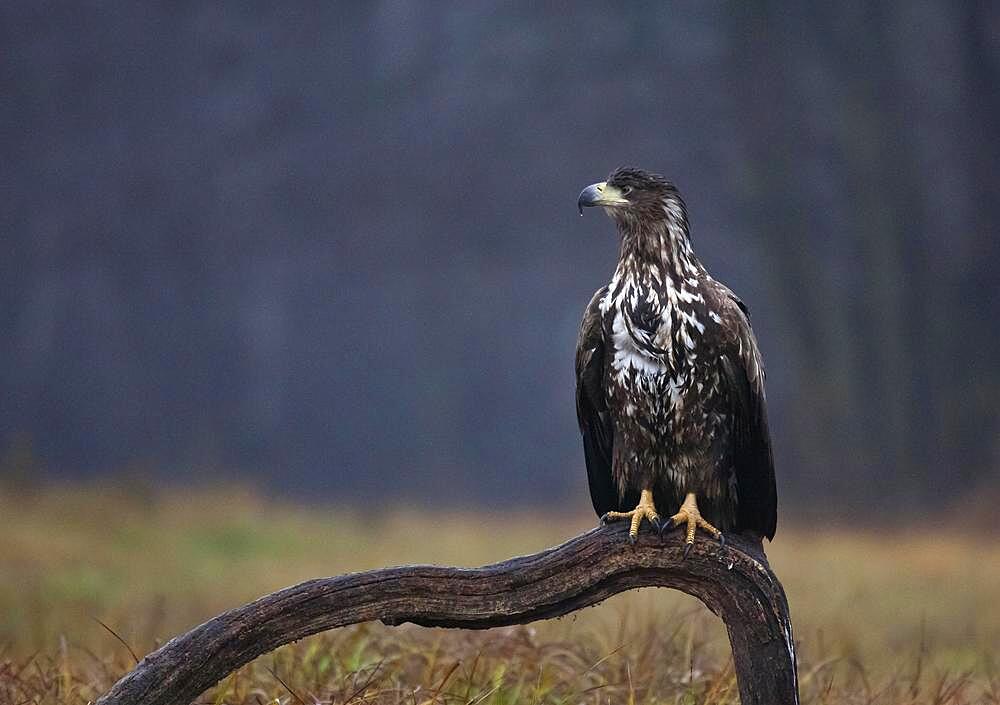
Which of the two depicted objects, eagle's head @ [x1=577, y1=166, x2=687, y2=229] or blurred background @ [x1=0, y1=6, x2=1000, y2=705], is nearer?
eagle's head @ [x1=577, y1=166, x2=687, y2=229]

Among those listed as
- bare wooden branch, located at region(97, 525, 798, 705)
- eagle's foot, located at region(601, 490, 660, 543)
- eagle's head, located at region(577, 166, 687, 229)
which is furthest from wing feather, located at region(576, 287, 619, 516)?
bare wooden branch, located at region(97, 525, 798, 705)

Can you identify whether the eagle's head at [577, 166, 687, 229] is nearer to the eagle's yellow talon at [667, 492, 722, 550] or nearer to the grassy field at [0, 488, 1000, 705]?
the eagle's yellow talon at [667, 492, 722, 550]

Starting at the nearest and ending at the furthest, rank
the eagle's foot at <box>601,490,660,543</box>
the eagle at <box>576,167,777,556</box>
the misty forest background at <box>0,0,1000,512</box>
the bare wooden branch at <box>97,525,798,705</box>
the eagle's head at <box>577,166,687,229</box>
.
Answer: the bare wooden branch at <box>97,525,798,705</box> < the eagle's foot at <box>601,490,660,543</box> < the eagle at <box>576,167,777,556</box> < the eagle's head at <box>577,166,687,229</box> < the misty forest background at <box>0,0,1000,512</box>

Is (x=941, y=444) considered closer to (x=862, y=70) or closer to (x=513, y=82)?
(x=862, y=70)

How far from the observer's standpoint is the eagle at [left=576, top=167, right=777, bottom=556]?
4.02 metres

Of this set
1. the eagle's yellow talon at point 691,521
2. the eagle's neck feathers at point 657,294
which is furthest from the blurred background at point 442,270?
the eagle's neck feathers at point 657,294

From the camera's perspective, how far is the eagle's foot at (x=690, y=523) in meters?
3.92

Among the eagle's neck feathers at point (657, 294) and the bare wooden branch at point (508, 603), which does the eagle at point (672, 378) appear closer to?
the eagle's neck feathers at point (657, 294)

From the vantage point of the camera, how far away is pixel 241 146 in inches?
545

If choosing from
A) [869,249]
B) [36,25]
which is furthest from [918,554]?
[36,25]

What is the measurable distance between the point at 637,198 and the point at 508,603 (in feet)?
4.38

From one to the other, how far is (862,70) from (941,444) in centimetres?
315

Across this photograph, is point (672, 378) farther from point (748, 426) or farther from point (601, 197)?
point (601, 197)

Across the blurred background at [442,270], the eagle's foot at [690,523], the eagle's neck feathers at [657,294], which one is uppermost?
the blurred background at [442,270]
